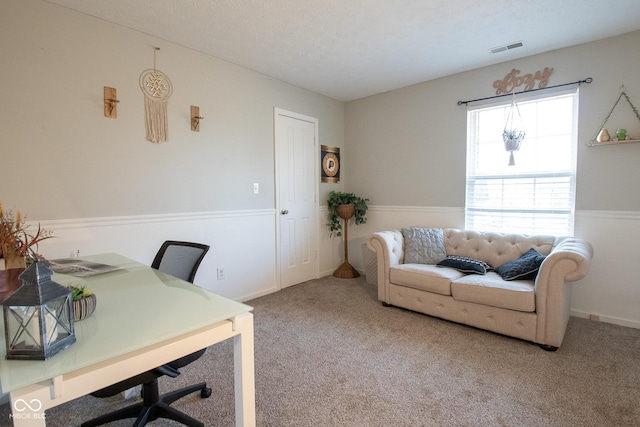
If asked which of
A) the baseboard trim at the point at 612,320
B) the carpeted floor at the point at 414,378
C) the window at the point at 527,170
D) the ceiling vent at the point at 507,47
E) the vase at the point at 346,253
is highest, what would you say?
the ceiling vent at the point at 507,47

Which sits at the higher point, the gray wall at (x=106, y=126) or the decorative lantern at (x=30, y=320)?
the gray wall at (x=106, y=126)

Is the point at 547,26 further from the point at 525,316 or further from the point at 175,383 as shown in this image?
the point at 175,383

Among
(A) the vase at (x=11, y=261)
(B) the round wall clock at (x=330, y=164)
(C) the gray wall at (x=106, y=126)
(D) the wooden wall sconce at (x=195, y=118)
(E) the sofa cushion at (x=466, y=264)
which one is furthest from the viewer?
(B) the round wall clock at (x=330, y=164)

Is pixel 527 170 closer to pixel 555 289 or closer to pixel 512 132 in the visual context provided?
pixel 512 132

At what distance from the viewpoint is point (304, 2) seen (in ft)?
7.28

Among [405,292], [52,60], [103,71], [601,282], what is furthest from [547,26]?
[52,60]

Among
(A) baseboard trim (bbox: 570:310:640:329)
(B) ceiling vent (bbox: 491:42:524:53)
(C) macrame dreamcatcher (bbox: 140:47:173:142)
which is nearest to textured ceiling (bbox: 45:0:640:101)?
(B) ceiling vent (bbox: 491:42:524:53)

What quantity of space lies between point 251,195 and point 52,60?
1.92 metres

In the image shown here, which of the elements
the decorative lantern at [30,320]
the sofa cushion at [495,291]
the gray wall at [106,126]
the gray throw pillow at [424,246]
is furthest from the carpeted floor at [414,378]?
the gray wall at [106,126]

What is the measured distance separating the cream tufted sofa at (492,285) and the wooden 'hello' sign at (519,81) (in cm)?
152

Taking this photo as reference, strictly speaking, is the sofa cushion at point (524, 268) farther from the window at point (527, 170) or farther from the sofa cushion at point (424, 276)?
the window at point (527, 170)

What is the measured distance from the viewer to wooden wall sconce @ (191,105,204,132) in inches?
116

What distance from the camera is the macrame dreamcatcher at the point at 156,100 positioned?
264 cm

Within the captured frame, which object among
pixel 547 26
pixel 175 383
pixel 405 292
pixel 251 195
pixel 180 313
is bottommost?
pixel 175 383
